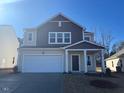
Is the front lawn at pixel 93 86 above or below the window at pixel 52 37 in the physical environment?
below

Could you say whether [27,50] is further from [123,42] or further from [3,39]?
[123,42]

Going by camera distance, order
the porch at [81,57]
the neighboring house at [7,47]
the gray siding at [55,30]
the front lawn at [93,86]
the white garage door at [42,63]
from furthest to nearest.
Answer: the neighboring house at [7,47] → the gray siding at [55,30] → the white garage door at [42,63] → the porch at [81,57] → the front lawn at [93,86]

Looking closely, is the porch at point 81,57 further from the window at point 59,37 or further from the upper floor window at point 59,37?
the window at point 59,37

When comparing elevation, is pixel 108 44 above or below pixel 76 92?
above

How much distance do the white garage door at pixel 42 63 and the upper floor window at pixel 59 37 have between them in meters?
2.68

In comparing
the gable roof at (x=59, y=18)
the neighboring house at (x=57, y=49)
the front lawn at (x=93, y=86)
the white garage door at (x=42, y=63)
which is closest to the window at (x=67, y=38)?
the neighboring house at (x=57, y=49)

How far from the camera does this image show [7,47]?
33.5 m

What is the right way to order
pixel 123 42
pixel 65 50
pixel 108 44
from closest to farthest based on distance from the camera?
pixel 65 50 < pixel 108 44 < pixel 123 42

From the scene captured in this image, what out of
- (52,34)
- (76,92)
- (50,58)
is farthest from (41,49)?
(76,92)

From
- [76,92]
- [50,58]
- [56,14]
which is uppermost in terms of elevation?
[56,14]

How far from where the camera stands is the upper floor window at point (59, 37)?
22.7m

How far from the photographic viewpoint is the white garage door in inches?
827

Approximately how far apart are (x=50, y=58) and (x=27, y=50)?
341cm

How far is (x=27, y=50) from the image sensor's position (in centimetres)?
2131
